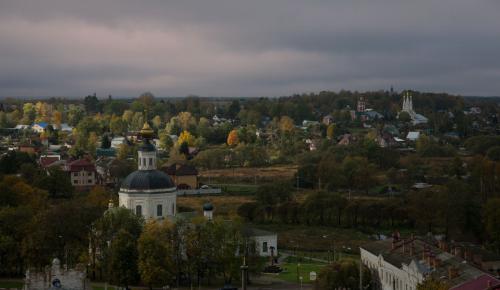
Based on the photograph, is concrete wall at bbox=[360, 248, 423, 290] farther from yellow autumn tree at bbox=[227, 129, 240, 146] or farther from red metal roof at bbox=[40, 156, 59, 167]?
yellow autumn tree at bbox=[227, 129, 240, 146]

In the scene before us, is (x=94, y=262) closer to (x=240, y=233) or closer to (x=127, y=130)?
(x=240, y=233)

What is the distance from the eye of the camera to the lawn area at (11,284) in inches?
1911

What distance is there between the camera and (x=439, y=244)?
47438mm

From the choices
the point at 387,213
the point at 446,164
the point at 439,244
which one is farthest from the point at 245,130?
the point at 439,244

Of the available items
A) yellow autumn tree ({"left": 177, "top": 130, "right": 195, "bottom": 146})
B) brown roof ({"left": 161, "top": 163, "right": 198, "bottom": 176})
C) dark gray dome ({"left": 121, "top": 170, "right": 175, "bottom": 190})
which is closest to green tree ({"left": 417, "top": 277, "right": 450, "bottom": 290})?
dark gray dome ({"left": 121, "top": 170, "right": 175, "bottom": 190})

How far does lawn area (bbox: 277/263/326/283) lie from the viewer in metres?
52.3

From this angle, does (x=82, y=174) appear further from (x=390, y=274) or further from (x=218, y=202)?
(x=390, y=274)

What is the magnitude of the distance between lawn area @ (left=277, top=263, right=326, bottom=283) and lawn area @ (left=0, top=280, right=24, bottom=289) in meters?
16.1

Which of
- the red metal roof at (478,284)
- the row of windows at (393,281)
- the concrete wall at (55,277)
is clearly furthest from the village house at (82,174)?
the red metal roof at (478,284)

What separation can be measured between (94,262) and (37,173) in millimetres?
44761

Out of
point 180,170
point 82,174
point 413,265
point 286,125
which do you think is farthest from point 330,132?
point 413,265

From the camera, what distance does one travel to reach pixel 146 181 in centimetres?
5756

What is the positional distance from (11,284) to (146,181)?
1225cm

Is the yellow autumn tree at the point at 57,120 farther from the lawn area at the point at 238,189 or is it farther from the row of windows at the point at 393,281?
the row of windows at the point at 393,281
